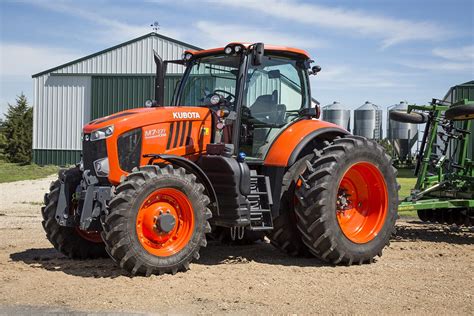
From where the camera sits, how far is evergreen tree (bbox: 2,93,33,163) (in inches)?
1316

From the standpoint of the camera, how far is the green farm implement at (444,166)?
9.80 metres

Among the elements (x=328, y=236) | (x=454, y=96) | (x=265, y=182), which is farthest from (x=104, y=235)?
(x=454, y=96)

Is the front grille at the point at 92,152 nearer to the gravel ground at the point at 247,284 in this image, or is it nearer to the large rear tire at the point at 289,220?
the gravel ground at the point at 247,284

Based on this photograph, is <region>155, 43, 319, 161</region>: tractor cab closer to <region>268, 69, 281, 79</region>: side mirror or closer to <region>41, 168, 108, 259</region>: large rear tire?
<region>268, 69, 281, 79</region>: side mirror

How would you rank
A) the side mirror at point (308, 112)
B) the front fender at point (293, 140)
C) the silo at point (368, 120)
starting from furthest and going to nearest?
the silo at point (368, 120) → the side mirror at point (308, 112) → the front fender at point (293, 140)

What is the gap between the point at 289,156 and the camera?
729 cm

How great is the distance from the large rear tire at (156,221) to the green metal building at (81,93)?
69.5 feet

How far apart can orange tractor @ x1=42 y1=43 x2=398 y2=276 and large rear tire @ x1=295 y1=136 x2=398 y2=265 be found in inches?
0.5

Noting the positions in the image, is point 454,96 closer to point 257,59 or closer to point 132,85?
point 132,85

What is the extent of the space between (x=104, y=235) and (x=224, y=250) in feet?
8.51

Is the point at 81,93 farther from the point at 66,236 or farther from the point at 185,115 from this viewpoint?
the point at 185,115

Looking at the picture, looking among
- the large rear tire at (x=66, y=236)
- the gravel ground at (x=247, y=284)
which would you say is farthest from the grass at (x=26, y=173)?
the large rear tire at (x=66, y=236)

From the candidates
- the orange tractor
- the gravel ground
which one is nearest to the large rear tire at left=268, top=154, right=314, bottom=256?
the orange tractor

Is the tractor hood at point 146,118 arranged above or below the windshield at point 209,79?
Answer: below
